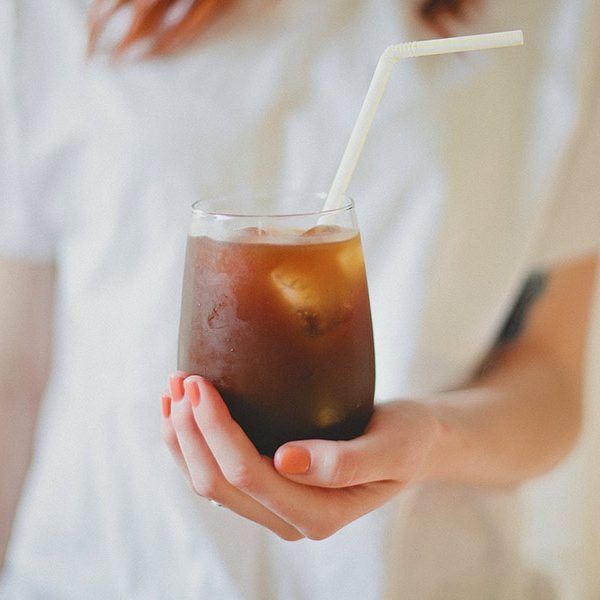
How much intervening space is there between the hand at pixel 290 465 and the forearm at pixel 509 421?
0.14 m

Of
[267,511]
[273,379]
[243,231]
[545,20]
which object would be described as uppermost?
[545,20]

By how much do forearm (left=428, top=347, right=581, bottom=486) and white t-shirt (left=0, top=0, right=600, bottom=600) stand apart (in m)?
0.06

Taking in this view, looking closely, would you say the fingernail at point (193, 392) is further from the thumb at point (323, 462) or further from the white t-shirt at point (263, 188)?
the white t-shirt at point (263, 188)

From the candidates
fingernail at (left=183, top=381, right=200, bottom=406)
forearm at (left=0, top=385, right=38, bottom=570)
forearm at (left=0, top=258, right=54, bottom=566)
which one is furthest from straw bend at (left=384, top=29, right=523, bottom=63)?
forearm at (left=0, top=385, right=38, bottom=570)

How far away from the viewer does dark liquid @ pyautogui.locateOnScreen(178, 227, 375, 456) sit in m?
0.69

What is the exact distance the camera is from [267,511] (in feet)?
2.50

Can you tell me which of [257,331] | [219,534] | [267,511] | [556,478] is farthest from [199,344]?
[556,478]

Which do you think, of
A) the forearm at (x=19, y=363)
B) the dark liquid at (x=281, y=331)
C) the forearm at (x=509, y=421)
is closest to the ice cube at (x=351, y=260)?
the dark liquid at (x=281, y=331)

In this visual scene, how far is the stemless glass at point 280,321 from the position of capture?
687 millimetres

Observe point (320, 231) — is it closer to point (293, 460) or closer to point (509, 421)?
point (293, 460)

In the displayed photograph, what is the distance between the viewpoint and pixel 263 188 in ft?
3.38

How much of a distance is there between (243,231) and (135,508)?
528 millimetres

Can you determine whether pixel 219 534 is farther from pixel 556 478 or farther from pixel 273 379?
pixel 556 478

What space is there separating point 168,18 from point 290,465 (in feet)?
1.95
